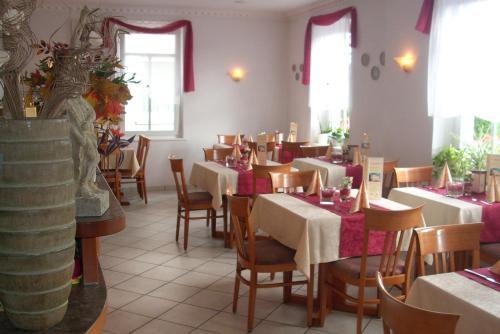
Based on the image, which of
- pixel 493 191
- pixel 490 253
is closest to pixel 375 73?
pixel 493 191

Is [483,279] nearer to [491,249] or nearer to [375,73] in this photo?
[491,249]

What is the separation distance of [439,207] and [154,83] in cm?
632

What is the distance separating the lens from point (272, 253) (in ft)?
12.2

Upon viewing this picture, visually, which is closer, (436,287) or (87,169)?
(87,169)

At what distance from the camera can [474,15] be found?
17.4ft

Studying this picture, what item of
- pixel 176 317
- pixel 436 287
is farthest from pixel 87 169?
pixel 176 317

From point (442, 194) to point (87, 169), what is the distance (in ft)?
10.4

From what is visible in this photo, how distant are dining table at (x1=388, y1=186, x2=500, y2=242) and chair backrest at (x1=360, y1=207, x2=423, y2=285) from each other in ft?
2.01

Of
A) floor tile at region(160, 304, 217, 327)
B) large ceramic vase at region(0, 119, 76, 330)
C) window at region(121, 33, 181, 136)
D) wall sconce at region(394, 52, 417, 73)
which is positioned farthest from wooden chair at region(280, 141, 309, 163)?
large ceramic vase at region(0, 119, 76, 330)

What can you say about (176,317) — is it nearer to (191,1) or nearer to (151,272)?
(151,272)

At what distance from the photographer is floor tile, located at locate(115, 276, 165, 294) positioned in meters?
4.44

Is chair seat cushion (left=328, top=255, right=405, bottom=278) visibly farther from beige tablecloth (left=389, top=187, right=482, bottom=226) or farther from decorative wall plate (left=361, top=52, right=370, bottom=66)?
decorative wall plate (left=361, top=52, right=370, bottom=66)

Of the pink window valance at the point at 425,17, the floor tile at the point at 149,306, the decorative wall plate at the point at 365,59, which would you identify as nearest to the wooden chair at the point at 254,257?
the floor tile at the point at 149,306

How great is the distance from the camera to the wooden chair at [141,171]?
8031 millimetres
